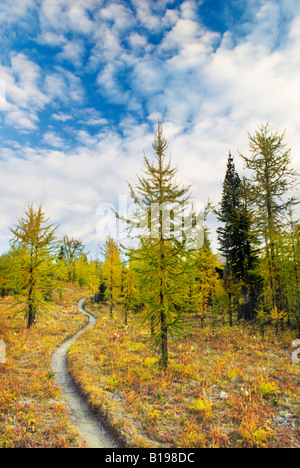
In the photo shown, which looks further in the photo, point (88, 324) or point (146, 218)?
point (88, 324)

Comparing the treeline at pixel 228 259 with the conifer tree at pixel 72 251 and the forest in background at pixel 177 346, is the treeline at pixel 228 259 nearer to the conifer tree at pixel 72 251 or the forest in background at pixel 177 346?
the forest in background at pixel 177 346

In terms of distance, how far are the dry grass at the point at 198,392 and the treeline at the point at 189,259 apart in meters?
1.81

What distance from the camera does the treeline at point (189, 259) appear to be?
37.0 feet

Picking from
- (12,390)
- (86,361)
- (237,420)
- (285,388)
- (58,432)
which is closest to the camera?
(58,432)

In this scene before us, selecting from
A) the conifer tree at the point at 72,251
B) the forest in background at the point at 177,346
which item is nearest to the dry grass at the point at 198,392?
the forest in background at the point at 177,346

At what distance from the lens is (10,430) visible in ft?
22.6

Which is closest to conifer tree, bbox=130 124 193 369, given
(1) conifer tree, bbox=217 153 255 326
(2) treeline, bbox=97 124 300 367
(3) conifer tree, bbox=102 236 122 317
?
(2) treeline, bbox=97 124 300 367

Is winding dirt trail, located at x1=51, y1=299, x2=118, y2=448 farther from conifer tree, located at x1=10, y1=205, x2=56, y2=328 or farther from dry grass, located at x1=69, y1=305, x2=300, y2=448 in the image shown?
conifer tree, located at x1=10, y1=205, x2=56, y2=328

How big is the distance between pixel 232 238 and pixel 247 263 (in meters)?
2.78

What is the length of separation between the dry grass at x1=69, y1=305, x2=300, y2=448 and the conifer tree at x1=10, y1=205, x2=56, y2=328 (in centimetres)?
589

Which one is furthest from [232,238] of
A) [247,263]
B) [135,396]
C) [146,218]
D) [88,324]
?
[88,324]

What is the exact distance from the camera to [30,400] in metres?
8.89

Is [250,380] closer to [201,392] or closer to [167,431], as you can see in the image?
[201,392]

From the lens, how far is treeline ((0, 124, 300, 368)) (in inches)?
444
